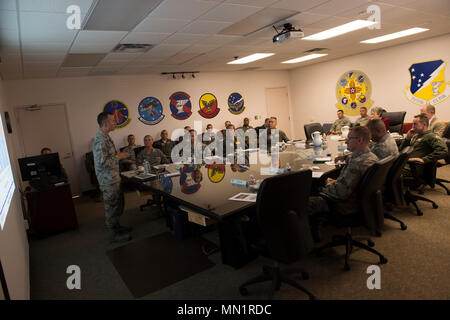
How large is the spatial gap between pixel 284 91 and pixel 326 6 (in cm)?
667

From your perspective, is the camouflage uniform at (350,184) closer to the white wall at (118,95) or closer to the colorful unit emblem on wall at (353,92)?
Answer: the white wall at (118,95)

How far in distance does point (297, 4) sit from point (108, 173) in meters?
3.01

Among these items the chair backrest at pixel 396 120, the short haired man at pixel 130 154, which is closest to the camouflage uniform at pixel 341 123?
the chair backrest at pixel 396 120

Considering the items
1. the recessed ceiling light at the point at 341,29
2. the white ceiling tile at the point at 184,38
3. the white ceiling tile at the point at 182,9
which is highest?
the recessed ceiling light at the point at 341,29

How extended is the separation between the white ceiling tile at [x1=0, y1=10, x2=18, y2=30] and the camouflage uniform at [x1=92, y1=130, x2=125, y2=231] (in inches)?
53.2

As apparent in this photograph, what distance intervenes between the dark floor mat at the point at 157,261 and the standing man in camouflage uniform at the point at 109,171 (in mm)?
364

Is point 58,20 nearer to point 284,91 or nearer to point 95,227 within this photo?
point 95,227

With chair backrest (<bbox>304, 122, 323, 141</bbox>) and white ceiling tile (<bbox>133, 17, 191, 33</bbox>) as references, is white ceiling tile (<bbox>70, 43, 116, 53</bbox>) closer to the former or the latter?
white ceiling tile (<bbox>133, 17, 191, 33</bbox>)

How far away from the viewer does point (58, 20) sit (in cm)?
302

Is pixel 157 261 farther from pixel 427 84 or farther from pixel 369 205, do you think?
pixel 427 84

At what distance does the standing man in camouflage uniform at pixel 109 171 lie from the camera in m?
3.60

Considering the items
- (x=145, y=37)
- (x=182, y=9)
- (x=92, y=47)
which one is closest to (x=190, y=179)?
(x=182, y=9)

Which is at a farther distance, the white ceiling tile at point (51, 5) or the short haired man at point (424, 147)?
the short haired man at point (424, 147)
